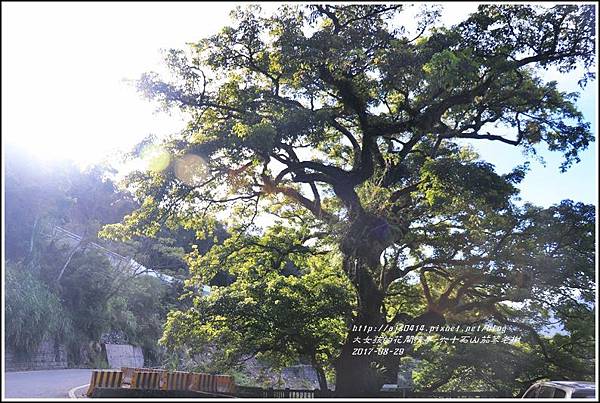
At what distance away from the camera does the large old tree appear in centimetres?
1141

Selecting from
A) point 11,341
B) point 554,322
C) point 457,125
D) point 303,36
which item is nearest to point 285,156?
point 303,36

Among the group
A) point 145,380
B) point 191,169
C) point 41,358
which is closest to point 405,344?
point 145,380

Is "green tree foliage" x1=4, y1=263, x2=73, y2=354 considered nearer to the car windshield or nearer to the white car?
the white car

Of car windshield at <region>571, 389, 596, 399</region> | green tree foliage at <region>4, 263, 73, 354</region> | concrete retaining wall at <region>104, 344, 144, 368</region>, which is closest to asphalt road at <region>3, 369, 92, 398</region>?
green tree foliage at <region>4, 263, 73, 354</region>

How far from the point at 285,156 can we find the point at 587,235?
7.66 meters

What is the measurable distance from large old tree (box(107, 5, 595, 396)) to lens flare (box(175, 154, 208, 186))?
32mm

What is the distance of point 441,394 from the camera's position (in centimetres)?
1485

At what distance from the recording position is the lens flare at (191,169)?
1208cm

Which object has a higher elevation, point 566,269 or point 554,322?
point 566,269

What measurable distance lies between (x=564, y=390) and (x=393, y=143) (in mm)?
9203

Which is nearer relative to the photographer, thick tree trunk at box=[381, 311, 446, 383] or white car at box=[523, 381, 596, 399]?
white car at box=[523, 381, 596, 399]

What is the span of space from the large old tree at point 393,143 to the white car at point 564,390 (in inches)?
158

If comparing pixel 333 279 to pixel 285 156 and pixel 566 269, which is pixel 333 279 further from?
pixel 566 269

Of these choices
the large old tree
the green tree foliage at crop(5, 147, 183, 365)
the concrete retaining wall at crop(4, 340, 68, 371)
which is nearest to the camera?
the large old tree
